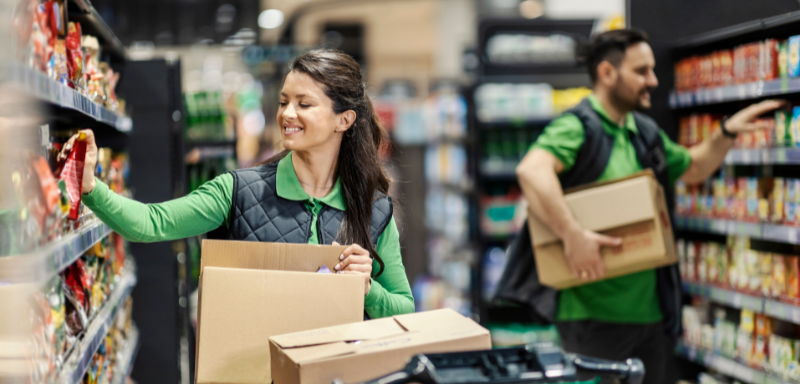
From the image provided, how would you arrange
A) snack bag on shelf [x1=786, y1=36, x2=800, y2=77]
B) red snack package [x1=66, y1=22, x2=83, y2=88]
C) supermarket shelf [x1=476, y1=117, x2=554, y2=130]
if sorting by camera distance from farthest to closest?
1. supermarket shelf [x1=476, y1=117, x2=554, y2=130]
2. snack bag on shelf [x1=786, y1=36, x2=800, y2=77]
3. red snack package [x1=66, y1=22, x2=83, y2=88]

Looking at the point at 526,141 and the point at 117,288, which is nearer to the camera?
the point at 117,288

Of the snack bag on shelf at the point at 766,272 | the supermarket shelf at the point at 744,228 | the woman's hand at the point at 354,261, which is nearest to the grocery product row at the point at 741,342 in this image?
the snack bag on shelf at the point at 766,272

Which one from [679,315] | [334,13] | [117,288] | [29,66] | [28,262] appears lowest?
[679,315]

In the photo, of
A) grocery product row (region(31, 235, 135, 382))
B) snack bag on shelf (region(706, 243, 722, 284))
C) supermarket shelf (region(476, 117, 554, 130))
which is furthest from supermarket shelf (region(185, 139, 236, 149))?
snack bag on shelf (region(706, 243, 722, 284))

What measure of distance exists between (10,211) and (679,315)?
8.96 ft

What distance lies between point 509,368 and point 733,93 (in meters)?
2.46

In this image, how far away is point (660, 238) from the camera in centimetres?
290

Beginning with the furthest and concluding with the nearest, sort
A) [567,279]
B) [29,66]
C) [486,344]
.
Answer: [567,279] → [486,344] → [29,66]

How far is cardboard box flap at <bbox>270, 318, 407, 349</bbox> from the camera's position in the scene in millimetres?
1501

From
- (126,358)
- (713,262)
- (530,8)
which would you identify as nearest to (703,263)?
(713,262)

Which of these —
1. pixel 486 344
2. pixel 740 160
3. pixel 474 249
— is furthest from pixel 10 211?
pixel 474 249

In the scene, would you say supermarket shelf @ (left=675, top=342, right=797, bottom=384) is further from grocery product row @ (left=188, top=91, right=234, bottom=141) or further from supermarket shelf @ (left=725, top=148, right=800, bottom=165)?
grocery product row @ (left=188, top=91, right=234, bottom=141)

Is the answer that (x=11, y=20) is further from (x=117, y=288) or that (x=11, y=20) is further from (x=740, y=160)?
(x=740, y=160)

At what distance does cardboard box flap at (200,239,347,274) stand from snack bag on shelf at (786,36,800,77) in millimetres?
2156
